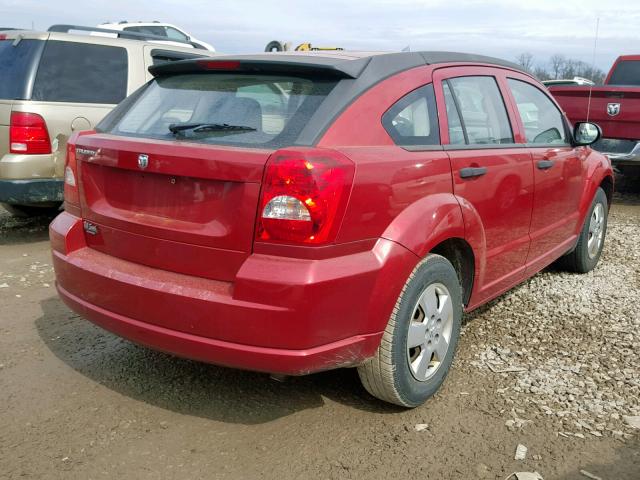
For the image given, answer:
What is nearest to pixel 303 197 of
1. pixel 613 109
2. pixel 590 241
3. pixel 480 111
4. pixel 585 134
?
pixel 480 111

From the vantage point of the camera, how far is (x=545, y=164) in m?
4.00

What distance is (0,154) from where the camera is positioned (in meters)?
5.60

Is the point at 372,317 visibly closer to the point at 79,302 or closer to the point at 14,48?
the point at 79,302

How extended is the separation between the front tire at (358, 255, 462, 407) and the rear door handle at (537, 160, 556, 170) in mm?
1197

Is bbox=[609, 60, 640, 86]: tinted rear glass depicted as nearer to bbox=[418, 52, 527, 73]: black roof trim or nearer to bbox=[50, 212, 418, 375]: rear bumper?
bbox=[418, 52, 527, 73]: black roof trim

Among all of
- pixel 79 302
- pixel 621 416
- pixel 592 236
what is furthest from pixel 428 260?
pixel 592 236

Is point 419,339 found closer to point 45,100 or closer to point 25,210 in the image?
point 45,100

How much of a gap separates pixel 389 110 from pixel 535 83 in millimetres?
1988

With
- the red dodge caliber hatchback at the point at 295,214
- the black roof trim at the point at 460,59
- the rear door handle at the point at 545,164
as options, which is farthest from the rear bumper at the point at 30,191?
the rear door handle at the point at 545,164

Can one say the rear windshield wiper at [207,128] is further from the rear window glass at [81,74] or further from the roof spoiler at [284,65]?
the rear window glass at [81,74]

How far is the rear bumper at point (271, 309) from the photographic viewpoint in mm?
2422

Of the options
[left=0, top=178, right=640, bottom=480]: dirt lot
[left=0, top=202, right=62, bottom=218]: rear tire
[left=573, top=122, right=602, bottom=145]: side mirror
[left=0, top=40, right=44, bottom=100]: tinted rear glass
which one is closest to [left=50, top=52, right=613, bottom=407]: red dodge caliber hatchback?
[left=0, top=178, right=640, bottom=480]: dirt lot

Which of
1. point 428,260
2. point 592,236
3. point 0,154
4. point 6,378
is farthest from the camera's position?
point 0,154

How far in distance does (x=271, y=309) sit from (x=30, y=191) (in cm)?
404
